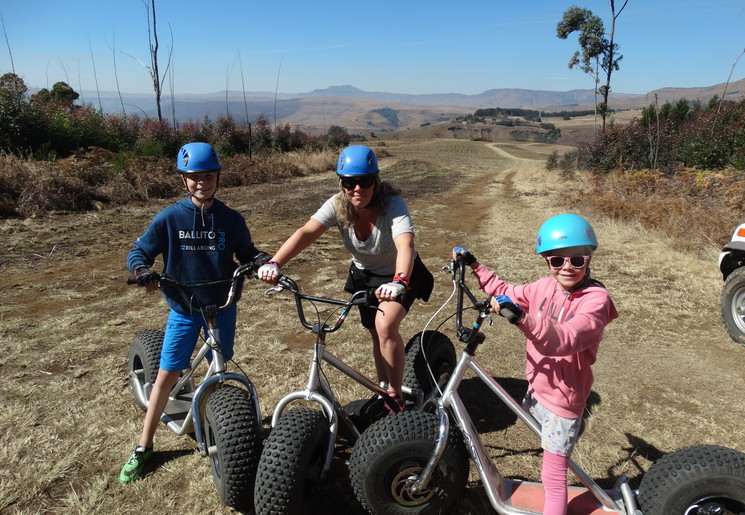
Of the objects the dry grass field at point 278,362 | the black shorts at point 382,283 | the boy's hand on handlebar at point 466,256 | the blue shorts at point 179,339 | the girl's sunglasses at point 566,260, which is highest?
the girl's sunglasses at point 566,260

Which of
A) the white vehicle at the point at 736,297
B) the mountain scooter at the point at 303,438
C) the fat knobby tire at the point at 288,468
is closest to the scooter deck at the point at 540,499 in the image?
the mountain scooter at the point at 303,438

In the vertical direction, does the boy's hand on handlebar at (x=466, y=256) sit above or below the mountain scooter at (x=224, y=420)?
above

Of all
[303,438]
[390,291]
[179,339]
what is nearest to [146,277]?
[179,339]

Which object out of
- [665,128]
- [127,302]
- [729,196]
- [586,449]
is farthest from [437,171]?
[586,449]

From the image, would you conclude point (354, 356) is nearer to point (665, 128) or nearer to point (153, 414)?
point (153, 414)

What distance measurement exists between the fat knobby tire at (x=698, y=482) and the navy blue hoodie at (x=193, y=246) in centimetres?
247

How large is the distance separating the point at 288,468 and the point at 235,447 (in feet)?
1.21

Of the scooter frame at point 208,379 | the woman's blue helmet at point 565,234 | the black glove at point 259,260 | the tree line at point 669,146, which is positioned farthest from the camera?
the tree line at point 669,146

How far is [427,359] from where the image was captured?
3629 millimetres

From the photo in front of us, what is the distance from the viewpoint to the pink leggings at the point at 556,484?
→ 7.74 ft

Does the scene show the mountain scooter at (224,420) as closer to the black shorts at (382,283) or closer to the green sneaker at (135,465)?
the green sneaker at (135,465)

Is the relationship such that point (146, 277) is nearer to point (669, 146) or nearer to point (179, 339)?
point (179, 339)

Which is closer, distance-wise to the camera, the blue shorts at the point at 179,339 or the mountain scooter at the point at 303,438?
the mountain scooter at the point at 303,438

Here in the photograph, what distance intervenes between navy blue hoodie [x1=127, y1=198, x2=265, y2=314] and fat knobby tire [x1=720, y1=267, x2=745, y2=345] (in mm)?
5293
